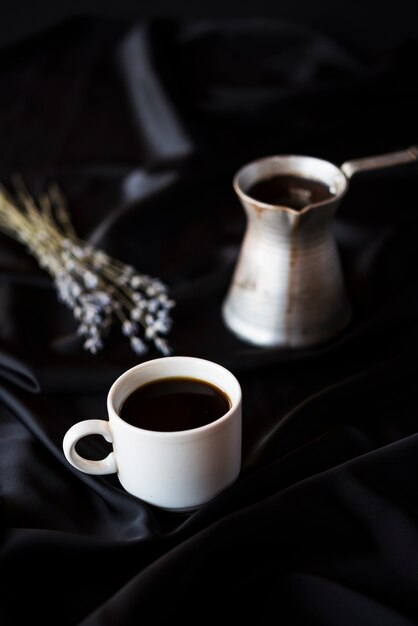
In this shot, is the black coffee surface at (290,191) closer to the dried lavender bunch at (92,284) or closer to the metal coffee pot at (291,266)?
the metal coffee pot at (291,266)

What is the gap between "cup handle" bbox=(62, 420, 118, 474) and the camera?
2.40 feet

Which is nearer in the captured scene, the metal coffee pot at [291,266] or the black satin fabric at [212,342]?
the black satin fabric at [212,342]

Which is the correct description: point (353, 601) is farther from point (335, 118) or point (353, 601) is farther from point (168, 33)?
point (168, 33)

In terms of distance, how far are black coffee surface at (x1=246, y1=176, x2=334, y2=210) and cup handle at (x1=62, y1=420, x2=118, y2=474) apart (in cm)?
35

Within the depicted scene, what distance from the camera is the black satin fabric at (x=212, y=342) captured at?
0.70m

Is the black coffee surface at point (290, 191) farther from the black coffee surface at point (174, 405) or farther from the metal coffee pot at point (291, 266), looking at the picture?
the black coffee surface at point (174, 405)

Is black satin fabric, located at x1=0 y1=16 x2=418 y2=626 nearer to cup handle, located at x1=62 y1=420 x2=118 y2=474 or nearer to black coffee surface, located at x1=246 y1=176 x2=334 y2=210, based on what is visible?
cup handle, located at x1=62 y1=420 x2=118 y2=474

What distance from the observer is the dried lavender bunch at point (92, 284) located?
0.99 meters

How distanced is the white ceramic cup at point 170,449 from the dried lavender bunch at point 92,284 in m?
0.19

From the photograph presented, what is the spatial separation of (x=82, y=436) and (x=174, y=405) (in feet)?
0.29

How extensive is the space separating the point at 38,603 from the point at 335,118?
98cm

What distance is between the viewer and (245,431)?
866mm

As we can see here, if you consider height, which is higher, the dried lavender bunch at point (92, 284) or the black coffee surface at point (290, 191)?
the black coffee surface at point (290, 191)

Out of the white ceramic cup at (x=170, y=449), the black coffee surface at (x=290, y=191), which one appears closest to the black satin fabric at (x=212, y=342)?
Answer: the white ceramic cup at (x=170, y=449)
